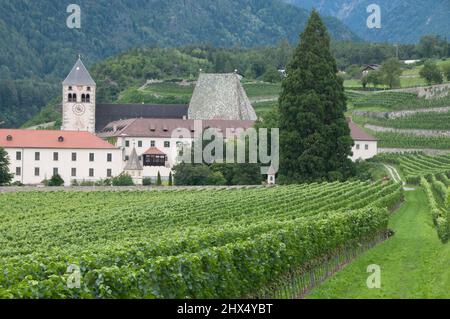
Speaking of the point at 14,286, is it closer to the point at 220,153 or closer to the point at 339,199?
the point at 339,199

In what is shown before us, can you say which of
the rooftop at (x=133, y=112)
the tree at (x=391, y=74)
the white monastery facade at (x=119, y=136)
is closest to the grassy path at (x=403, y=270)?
the white monastery facade at (x=119, y=136)

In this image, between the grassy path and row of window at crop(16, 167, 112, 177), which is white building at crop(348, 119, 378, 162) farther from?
the grassy path

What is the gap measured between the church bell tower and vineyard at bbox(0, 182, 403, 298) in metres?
50.6

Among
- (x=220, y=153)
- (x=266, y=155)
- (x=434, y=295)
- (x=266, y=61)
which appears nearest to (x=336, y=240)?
(x=434, y=295)

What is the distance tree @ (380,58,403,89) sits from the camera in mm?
149000

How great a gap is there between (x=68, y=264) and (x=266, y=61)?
178 meters

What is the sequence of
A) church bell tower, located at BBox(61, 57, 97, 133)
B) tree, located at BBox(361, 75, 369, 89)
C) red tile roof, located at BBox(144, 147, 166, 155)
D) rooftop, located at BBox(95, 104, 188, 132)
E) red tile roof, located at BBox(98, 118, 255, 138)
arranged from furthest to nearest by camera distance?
tree, located at BBox(361, 75, 369, 89), rooftop, located at BBox(95, 104, 188, 132), church bell tower, located at BBox(61, 57, 97, 133), red tile roof, located at BBox(98, 118, 255, 138), red tile roof, located at BBox(144, 147, 166, 155)

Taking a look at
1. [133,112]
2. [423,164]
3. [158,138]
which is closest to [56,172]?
[158,138]

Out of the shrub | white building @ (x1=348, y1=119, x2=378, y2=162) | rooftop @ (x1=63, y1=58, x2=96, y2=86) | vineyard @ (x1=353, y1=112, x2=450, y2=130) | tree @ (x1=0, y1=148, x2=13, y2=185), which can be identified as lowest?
the shrub

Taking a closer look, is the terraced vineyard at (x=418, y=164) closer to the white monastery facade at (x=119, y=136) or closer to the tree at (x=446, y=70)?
the white monastery facade at (x=119, y=136)

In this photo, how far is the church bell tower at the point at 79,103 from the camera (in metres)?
123

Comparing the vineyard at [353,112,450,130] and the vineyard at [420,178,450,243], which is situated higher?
the vineyard at [353,112,450,130]

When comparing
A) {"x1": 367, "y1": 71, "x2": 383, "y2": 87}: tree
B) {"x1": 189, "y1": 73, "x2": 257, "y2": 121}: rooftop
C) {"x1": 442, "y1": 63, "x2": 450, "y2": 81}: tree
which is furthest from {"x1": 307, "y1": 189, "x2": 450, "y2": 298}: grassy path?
{"x1": 367, "y1": 71, "x2": 383, "y2": 87}: tree

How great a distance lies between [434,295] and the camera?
82.8 feet
